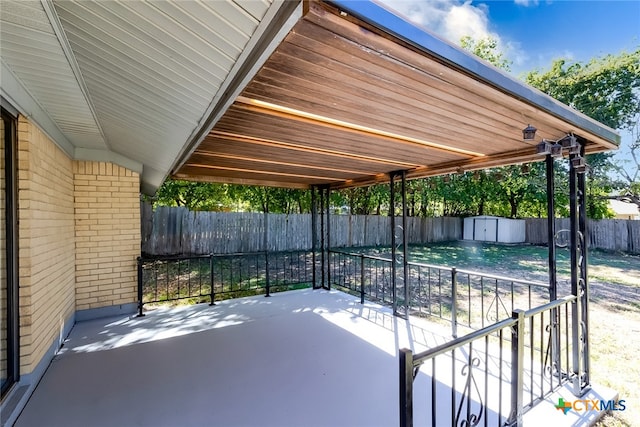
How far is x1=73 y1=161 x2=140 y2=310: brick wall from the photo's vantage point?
13.4ft

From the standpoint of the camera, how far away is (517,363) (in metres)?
1.84

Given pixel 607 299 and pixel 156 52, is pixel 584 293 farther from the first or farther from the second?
pixel 607 299

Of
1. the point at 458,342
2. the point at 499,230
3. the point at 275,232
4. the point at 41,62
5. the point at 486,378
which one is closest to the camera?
the point at 458,342

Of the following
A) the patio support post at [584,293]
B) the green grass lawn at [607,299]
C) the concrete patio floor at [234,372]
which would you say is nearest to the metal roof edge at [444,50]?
the patio support post at [584,293]

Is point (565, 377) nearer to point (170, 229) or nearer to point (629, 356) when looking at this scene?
point (629, 356)

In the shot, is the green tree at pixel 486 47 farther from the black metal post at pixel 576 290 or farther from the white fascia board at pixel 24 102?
the white fascia board at pixel 24 102

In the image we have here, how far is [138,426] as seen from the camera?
2.09 meters

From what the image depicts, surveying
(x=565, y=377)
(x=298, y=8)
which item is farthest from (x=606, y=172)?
(x=298, y=8)

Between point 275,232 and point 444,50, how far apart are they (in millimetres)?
9460

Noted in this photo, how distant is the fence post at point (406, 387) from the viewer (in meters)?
1.25

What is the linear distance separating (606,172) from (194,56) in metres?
15.8

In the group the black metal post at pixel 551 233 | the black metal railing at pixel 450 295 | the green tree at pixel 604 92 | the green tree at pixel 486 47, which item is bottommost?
the black metal railing at pixel 450 295

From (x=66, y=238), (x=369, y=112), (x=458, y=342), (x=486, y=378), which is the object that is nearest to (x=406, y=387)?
(x=458, y=342)

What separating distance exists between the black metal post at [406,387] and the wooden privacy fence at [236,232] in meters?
8.76
